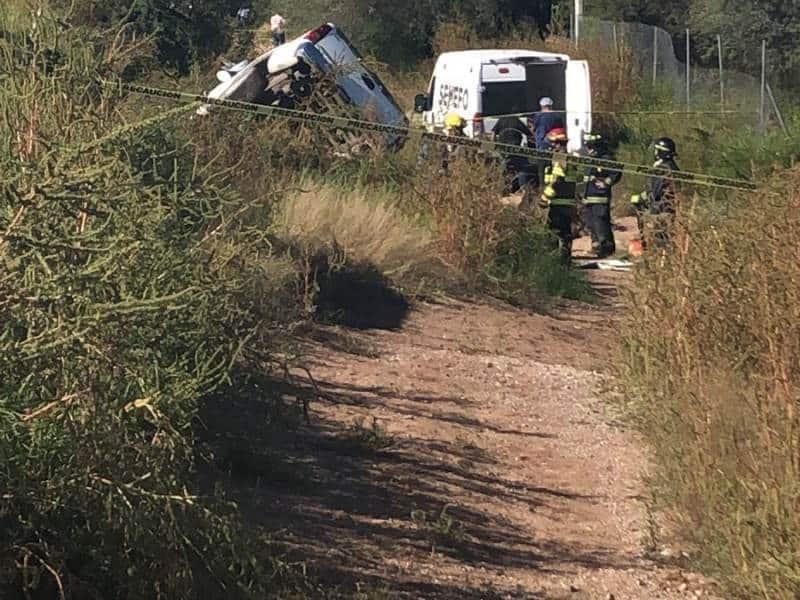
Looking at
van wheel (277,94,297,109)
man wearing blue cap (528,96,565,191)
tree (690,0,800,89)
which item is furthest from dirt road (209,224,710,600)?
tree (690,0,800,89)

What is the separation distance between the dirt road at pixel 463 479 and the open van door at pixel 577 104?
→ 9.87 meters

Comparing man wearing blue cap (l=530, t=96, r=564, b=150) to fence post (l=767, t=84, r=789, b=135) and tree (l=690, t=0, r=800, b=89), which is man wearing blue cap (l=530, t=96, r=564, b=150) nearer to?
fence post (l=767, t=84, r=789, b=135)

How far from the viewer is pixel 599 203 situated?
15258 mm

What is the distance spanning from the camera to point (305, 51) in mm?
18641

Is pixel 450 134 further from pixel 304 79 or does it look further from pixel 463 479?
pixel 463 479

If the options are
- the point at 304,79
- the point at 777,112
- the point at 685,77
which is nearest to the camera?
the point at 304,79

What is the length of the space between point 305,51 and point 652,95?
30.9 feet

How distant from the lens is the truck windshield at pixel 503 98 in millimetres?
20531

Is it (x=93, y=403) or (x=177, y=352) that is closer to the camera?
(x=93, y=403)

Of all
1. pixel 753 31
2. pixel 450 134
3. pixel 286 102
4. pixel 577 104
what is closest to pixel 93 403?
pixel 450 134

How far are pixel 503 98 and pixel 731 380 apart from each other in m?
14.5

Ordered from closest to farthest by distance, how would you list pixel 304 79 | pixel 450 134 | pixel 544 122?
pixel 450 134 → pixel 304 79 → pixel 544 122

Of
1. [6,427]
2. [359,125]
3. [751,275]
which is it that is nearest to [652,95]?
[359,125]

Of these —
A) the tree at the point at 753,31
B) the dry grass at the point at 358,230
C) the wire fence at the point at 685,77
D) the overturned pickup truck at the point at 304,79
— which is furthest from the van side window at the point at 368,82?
the tree at the point at 753,31
